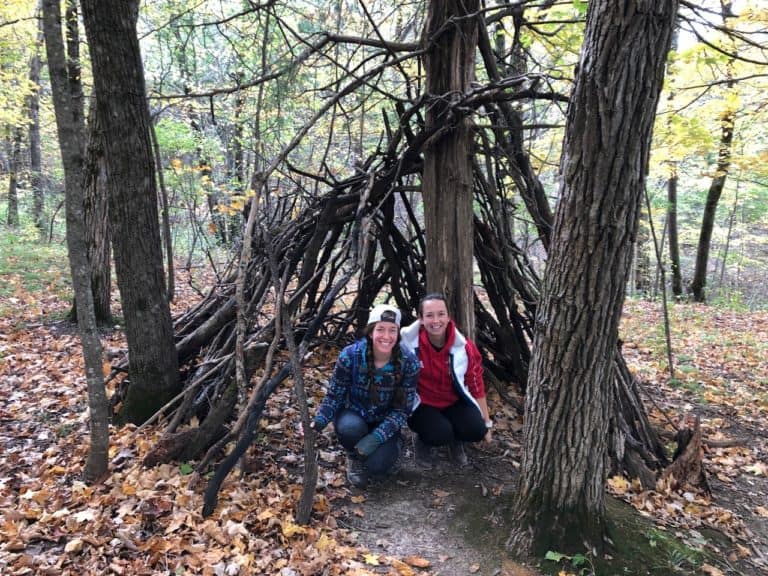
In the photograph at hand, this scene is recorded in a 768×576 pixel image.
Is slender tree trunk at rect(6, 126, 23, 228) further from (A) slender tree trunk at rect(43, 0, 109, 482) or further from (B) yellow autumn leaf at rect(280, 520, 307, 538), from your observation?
(B) yellow autumn leaf at rect(280, 520, 307, 538)

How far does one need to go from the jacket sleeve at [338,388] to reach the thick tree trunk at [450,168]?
1.25m

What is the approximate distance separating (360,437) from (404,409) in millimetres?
361

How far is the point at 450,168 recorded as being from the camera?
4098mm

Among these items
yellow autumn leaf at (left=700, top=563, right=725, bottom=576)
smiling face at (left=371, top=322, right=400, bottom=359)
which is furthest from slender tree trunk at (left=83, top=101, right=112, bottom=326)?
yellow autumn leaf at (left=700, top=563, right=725, bottom=576)

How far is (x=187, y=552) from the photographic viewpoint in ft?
8.20

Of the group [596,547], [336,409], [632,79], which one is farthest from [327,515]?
[632,79]

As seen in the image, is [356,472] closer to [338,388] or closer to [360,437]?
[360,437]

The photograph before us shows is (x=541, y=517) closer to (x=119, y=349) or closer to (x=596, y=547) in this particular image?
(x=596, y=547)

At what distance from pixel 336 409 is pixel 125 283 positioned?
5.69 feet

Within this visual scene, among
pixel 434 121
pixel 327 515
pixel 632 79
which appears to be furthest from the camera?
pixel 434 121

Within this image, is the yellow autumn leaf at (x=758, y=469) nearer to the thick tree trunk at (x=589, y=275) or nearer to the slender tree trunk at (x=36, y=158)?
the thick tree trunk at (x=589, y=275)

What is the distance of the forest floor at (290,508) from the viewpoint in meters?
2.49

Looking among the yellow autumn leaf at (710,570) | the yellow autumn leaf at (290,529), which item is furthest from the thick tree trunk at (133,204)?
the yellow autumn leaf at (710,570)

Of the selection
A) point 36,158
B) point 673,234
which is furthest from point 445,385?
point 36,158
